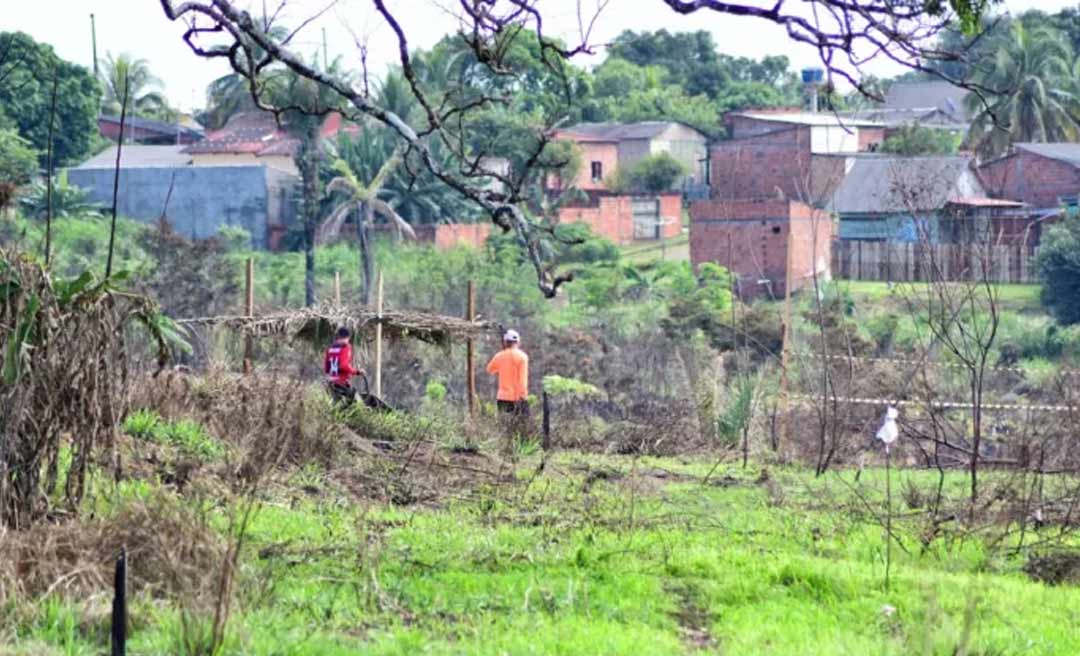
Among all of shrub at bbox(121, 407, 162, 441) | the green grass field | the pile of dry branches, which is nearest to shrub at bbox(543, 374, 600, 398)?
shrub at bbox(121, 407, 162, 441)

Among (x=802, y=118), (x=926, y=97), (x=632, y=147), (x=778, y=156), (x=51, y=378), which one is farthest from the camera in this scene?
(x=926, y=97)

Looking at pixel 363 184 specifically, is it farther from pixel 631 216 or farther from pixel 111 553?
pixel 111 553

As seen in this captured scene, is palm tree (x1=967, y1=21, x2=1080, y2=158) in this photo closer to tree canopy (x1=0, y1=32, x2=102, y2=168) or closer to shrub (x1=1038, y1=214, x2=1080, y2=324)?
shrub (x1=1038, y1=214, x2=1080, y2=324)

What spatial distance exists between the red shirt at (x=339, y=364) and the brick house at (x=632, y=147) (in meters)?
53.2

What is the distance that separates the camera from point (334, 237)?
55969 millimetres

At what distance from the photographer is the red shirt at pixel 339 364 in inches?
741

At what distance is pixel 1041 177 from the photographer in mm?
55875

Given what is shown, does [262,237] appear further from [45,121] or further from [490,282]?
[490,282]

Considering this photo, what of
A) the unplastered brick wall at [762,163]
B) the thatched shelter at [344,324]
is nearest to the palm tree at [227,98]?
the unplastered brick wall at [762,163]

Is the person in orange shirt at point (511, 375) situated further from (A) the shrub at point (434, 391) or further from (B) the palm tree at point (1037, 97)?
(B) the palm tree at point (1037, 97)

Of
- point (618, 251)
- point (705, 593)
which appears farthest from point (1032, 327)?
point (705, 593)

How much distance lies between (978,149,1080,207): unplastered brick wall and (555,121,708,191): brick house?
19.5 meters

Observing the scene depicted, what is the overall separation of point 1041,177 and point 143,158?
35659mm

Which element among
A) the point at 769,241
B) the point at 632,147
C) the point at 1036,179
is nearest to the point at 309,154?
the point at 769,241
